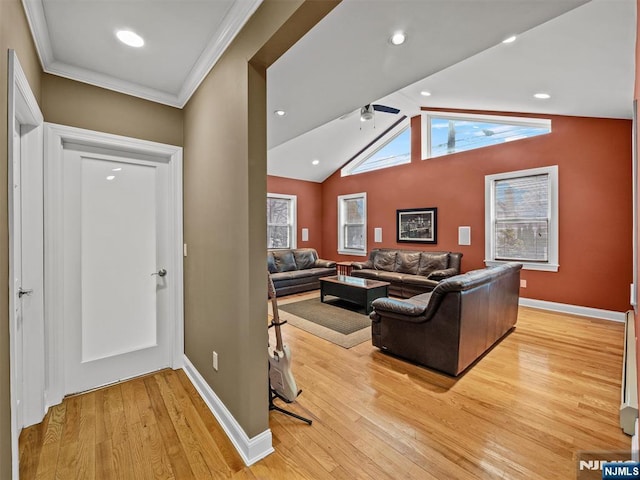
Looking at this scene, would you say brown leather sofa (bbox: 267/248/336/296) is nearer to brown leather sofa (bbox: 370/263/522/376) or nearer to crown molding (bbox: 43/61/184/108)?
brown leather sofa (bbox: 370/263/522/376)

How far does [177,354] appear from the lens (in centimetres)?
267

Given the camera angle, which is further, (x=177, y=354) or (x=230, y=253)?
(x=177, y=354)

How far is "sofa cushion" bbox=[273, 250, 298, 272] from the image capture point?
21.1 ft

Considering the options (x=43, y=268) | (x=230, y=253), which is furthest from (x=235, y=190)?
(x=43, y=268)

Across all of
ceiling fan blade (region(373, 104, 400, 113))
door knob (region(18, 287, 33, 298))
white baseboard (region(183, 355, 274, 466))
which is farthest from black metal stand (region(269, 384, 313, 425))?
ceiling fan blade (region(373, 104, 400, 113))

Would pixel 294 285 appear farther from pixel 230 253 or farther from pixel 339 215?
pixel 230 253

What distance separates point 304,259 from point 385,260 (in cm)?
192

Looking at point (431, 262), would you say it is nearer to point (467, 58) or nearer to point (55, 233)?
point (467, 58)

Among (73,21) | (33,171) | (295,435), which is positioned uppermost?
(73,21)

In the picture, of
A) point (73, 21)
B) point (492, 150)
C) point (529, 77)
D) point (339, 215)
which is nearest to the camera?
point (73, 21)

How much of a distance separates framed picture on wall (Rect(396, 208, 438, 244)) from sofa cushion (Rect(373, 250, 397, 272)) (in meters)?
0.52

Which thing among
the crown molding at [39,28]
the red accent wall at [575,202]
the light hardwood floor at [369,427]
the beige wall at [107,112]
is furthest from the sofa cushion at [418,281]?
the crown molding at [39,28]

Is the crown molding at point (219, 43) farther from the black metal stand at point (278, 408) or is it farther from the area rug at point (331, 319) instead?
the area rug at point (331, 319)

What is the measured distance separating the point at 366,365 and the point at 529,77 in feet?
12.5
